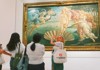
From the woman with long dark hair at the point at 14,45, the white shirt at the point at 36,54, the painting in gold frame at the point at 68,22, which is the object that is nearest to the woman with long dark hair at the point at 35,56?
the white shirt at the point at 36,54

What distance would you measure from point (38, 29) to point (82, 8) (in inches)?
78.8

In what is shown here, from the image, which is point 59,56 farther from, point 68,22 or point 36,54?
point 68,22

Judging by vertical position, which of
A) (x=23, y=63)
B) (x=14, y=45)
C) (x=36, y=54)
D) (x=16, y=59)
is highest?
(x=14, y=45)

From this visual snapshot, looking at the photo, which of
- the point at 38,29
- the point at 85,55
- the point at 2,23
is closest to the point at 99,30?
Result: the point at 85,55

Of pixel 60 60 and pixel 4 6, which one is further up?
pixel 4 6

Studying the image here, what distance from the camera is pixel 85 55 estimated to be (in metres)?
8.47

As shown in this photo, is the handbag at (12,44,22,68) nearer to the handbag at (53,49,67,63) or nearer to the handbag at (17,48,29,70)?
the handbag at (17,48,29,70)

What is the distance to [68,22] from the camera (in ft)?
29.3

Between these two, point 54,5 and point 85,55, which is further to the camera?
point 54,5

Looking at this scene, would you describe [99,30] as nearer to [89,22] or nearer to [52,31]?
[89,22]

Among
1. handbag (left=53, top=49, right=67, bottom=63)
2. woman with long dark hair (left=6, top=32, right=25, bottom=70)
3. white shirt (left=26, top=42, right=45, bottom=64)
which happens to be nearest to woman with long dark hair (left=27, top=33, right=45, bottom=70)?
white shirt (left=26, top=42, right=45, bottom=64)

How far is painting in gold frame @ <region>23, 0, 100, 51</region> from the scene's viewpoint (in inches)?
339

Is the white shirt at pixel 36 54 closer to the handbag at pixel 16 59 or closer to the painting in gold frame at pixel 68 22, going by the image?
the handbag at pixel 16 59

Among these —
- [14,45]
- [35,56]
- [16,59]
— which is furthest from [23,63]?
[14,45]
